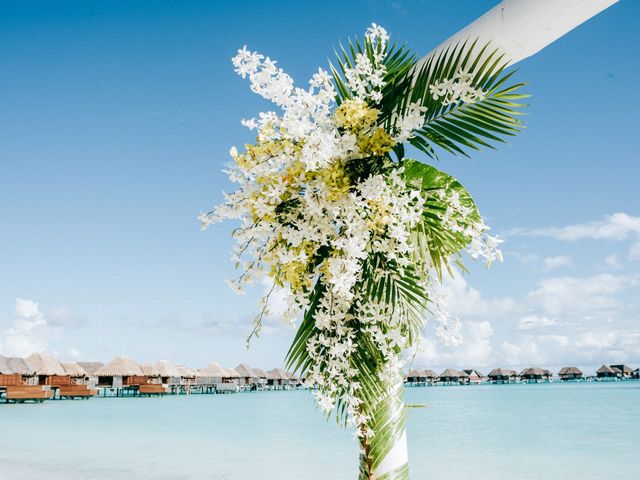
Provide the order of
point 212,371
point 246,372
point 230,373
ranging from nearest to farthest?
point 212,371, point 230,373, point 246,372

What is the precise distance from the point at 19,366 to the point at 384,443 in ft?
127

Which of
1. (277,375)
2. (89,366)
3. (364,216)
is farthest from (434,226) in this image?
(277,375)

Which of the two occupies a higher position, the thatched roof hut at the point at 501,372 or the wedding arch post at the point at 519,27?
the wedding arch post at the point at 519,27

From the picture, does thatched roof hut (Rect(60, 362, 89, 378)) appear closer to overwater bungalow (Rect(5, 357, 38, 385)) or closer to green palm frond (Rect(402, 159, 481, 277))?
overwater bungalow (Rect(5, 357, 38, 385))

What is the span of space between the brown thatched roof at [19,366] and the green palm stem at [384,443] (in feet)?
126

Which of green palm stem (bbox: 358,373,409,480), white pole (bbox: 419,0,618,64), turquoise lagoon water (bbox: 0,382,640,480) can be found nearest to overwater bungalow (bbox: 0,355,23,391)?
turquoise lagoon water (bbox: 0,382,640,480)

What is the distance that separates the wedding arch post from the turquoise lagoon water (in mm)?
10970

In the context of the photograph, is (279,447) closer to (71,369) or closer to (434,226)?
(434,226)

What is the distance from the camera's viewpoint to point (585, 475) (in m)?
16.5

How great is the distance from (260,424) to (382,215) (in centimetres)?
2924

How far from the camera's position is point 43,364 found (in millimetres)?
36625

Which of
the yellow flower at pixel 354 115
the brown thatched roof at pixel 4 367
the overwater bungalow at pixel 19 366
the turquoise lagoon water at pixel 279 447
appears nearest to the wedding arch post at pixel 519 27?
the yellow flower at pixel 354 115

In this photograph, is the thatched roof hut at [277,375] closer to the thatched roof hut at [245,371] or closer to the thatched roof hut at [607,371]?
the thatched roof hut at [245,371]

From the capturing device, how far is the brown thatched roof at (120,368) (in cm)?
4050
